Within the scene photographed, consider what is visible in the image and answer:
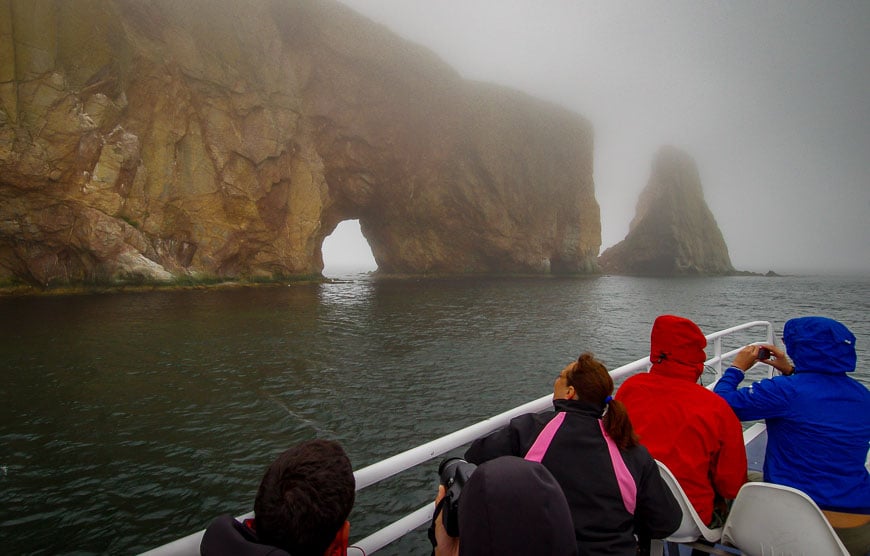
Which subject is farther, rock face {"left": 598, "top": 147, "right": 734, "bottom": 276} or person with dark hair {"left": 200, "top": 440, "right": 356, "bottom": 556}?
rock face {"left": 598, "top": 147, "right": 734, "bottom": 276}

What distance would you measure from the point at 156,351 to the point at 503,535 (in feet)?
43.2

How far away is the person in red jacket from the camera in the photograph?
2297 millimetres

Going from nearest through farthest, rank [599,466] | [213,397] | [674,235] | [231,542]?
[231,542], [599,466], [213,397], [674,235]

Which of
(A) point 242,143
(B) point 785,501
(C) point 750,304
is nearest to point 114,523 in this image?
(B) point 785,501

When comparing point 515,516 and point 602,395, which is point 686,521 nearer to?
point 602,395

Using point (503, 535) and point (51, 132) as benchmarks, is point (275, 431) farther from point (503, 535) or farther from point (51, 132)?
point (51, 132)

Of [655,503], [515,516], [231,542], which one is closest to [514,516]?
[515,516]

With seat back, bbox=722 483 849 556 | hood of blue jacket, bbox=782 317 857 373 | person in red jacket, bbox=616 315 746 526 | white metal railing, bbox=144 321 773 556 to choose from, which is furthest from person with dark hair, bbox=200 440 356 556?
hood of blue jacket, bbox=782 317 857 373

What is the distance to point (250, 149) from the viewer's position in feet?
112

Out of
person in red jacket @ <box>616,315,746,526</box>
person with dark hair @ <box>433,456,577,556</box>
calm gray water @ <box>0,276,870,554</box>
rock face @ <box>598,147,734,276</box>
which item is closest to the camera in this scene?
person with dark hair @ <box>433,456,577,556</box>

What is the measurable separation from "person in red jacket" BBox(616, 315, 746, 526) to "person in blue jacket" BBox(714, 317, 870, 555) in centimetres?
29

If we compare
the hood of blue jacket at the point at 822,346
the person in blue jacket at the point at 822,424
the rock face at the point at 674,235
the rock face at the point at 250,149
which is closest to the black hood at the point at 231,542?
the person in blue jacket at the point at 822,424

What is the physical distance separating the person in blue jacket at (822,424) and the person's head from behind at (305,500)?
8.29 ft

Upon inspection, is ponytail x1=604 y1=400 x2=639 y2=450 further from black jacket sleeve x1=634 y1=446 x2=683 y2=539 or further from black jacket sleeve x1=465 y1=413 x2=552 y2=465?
black jacket sleeve x1=465 y1=413 x2=552 y2=465
